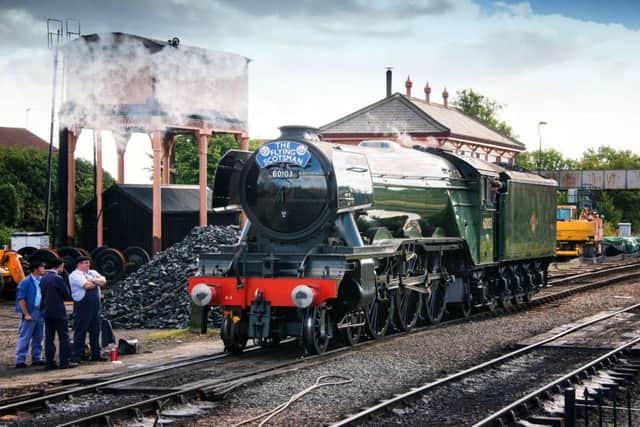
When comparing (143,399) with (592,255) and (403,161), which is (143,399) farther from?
(592,255)

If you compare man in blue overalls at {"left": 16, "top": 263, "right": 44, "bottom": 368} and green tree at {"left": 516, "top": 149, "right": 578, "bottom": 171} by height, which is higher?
green tree at {"left": 516, "top": 149, "right": 578, "bottom": 171}

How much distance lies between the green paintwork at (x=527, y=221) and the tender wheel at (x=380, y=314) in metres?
5.26

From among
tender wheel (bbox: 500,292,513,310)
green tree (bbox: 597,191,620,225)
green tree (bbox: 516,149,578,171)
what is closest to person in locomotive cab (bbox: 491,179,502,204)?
tender wheel (bbox: 500,292,513,310)

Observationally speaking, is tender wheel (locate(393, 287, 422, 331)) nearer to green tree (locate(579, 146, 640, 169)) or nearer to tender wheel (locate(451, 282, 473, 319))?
tender wheel (locate(451, 282, 473, 319))

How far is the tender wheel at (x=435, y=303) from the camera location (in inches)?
660

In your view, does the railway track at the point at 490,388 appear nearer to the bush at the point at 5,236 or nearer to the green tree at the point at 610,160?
the bush at the point at 5,236

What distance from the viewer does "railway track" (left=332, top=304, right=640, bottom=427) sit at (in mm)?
8828

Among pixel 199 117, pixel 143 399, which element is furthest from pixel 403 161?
pixel 199 117

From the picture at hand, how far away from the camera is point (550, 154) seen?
396ft

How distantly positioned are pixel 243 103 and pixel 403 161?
37.9 feet

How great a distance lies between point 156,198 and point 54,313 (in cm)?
1324

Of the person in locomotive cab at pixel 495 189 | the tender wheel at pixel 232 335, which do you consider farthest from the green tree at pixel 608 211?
the tender wheel at pixel 232 335

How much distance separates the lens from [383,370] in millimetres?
11500

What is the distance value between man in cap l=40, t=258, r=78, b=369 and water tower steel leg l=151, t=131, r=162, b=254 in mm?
12445
